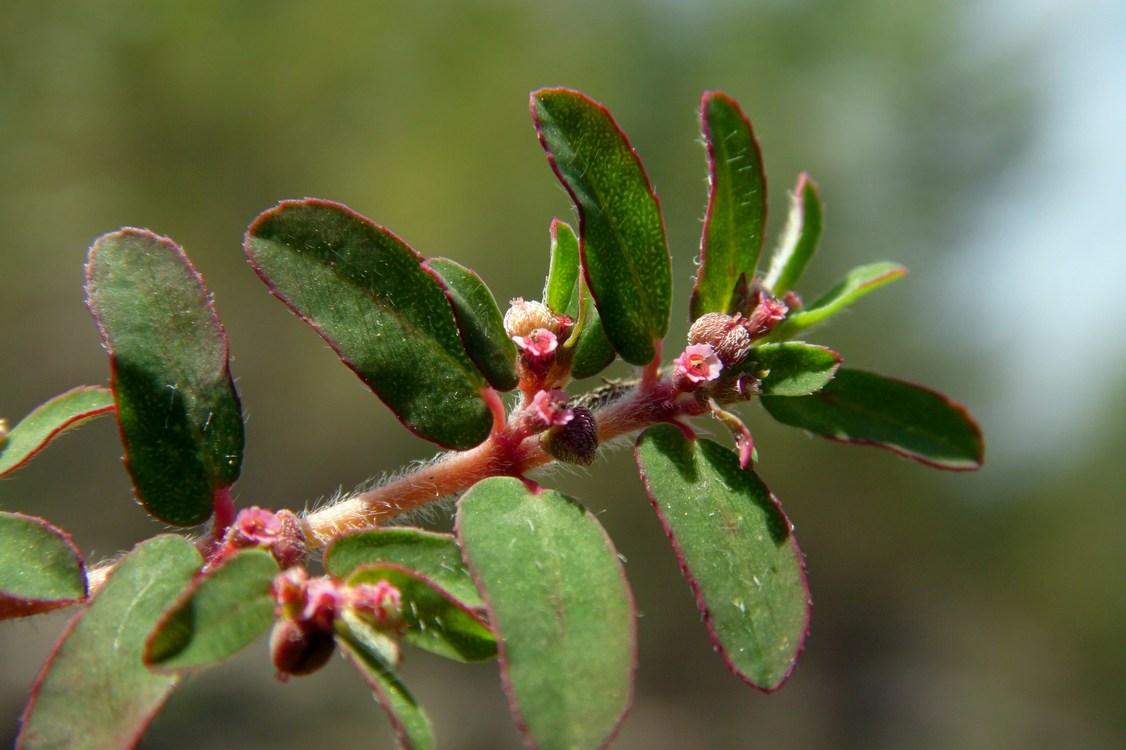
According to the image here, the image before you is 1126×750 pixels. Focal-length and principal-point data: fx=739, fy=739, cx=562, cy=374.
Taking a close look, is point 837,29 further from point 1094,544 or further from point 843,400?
point 843,400

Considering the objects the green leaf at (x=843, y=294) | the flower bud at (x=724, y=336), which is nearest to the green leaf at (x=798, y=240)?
the green leaf at (x=843, y=294)

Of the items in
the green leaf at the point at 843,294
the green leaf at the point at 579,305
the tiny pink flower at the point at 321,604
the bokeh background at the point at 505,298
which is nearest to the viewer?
the tiny pink flower at the point at 321,604

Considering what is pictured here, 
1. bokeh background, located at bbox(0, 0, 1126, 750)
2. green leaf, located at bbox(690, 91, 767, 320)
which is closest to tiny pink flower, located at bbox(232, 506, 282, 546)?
green leaf, located at bbox(690, 91, 767, 320)

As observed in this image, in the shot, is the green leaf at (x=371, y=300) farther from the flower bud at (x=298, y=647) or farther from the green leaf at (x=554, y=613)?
the flower bud at (x=298, y=647)

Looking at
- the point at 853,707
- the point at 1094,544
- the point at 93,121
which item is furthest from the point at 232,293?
the point at 1094,544

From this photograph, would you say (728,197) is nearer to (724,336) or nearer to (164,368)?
(724,336)
